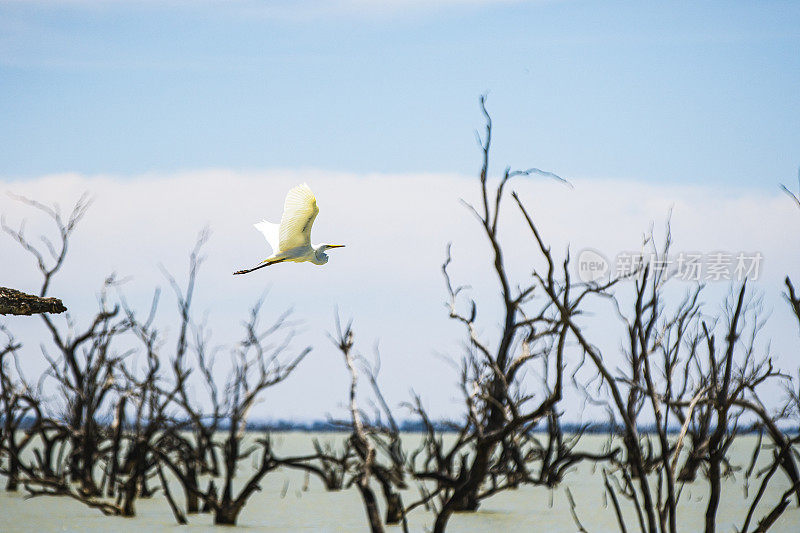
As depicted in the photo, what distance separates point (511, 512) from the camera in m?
17.0

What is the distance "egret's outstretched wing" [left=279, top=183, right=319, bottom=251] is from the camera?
14.3 feet

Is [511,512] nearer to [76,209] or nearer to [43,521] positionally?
[43,521]

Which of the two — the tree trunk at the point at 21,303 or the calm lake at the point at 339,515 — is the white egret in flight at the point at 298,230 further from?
the calm lake at the point at 339,515

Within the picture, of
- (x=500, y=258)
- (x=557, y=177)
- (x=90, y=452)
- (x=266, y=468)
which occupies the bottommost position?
(x=90, y=452)

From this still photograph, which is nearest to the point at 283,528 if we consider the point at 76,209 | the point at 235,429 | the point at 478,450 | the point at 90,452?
the point at 235,429

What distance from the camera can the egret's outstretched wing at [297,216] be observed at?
434 centimetres

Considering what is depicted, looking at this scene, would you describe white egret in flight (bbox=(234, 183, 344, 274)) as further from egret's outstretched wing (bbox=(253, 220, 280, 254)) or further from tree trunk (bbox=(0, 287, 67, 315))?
tree trunk (bbox=(0, 287, 67, 315))

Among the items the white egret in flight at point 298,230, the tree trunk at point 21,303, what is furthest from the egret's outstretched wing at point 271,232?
the tree trunk at point 21,303

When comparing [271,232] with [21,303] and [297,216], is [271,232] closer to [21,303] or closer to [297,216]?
[297,216]

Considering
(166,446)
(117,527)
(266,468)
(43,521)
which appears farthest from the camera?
(166,446)

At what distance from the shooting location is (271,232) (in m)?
4.53

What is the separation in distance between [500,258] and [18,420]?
1311 cm

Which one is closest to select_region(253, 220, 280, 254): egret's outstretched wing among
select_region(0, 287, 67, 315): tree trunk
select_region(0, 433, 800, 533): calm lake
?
select_region(0, 287, 67, 315): tree trunk

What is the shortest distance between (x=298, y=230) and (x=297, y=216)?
72mm
